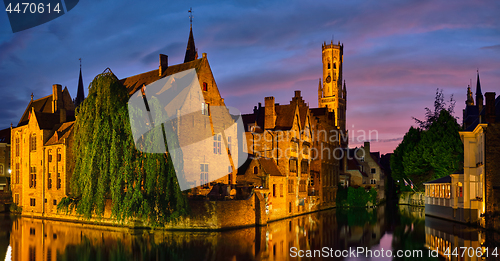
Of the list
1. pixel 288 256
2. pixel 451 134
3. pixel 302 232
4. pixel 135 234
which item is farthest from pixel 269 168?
pixel 451 134

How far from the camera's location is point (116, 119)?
103 feet

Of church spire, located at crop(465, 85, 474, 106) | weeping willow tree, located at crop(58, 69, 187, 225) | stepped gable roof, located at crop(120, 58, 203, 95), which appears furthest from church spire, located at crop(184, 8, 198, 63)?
church spire, located at crop(465, 85, 474, 106)

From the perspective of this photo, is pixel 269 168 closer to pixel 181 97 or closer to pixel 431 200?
pixel 181 97

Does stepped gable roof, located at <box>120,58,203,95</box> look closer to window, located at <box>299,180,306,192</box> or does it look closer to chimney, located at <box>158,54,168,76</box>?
chimney, located at <box>158,54,168,76</box>

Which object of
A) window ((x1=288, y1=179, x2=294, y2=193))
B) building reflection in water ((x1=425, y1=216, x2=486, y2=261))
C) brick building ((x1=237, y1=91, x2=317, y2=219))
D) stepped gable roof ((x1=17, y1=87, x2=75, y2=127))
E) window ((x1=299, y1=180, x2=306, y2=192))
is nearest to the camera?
building reflection in water ((x1=425, y1=216, x2=486, y2=261))

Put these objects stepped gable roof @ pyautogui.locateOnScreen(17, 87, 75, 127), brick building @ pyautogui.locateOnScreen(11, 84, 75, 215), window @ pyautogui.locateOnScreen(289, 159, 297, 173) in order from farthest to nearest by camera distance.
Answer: stepped gable roof @ pyautogui.locateOnScreen(17, 87, 75, 127) → window @ pyautogui.locateOnScreen(289, 159, 297, 173) → brick building @ pyautogui.locateOnScreen(11, 84, 75, 215)

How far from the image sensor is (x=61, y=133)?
45.7 m

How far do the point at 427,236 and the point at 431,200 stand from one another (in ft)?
64.3

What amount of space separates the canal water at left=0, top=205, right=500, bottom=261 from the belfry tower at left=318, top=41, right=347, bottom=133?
99991mm

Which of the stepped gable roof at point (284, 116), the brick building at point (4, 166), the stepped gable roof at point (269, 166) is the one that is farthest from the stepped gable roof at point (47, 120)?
the stepped gable roof at point (284, 116)

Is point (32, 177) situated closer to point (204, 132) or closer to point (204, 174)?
point (204, 174)

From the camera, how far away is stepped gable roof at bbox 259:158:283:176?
4075cm

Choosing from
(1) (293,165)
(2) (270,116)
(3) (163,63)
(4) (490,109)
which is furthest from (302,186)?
(4) (490,109)

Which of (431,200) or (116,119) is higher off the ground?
(116,119)
